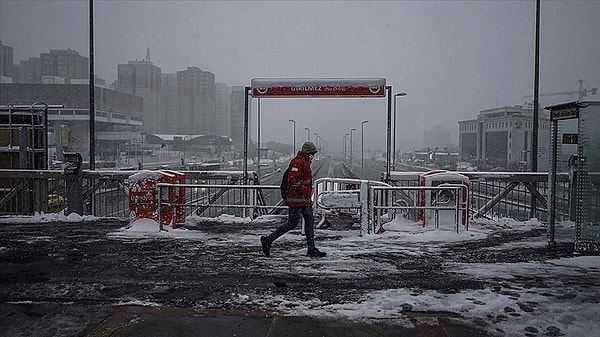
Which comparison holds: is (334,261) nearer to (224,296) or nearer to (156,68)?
(224,296)

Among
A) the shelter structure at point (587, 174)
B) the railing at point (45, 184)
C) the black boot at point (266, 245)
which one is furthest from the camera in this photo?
the railing at point (45, 184)

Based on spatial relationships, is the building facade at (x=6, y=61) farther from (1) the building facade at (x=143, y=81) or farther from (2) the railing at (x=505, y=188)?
(2) the railing at (x=505, y=188)

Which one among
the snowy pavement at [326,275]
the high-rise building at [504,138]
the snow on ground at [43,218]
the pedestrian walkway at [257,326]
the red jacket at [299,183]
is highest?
the high-rise building at [504,138]

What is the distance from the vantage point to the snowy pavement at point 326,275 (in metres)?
5.93

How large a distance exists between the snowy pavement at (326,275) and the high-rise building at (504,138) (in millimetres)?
8621

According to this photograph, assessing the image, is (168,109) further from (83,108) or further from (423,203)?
(423,203)

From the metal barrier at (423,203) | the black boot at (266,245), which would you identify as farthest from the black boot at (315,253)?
the metal barrier at (423,203)

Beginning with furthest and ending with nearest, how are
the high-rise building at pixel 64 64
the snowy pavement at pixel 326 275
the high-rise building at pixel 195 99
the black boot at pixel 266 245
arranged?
the high-rise building at pixel 195 99
the high-rise building at pixel 64 64
the black boot at pixel 266 245
the snowy pavement at pixel 326 275

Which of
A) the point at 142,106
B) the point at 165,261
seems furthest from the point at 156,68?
the point at 165,261

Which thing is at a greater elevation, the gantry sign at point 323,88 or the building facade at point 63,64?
the building facade at point 63,64

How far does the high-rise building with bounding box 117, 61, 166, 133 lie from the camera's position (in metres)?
106

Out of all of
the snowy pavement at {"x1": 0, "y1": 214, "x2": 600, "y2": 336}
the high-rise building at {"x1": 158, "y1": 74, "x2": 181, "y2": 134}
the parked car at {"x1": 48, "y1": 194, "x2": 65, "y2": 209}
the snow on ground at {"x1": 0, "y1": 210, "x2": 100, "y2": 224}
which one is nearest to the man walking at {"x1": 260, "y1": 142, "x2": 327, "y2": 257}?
the snowy pavement at {"x1": 0, "y1": 214, "x2": 600, "y2": 336}

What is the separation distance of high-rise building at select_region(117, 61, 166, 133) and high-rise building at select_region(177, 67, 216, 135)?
16.5ft

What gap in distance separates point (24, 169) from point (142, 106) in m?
93.7
